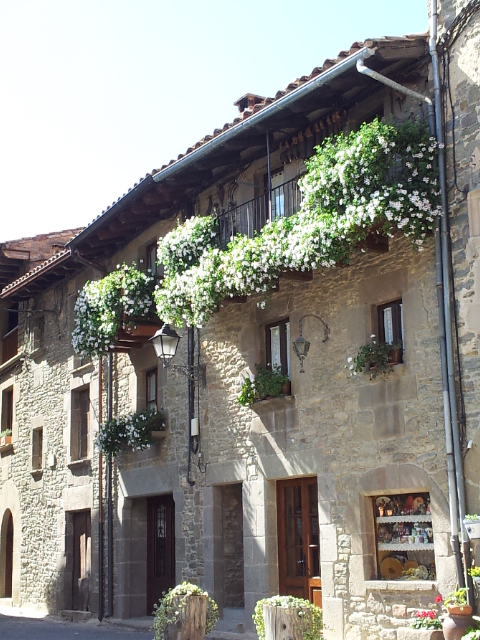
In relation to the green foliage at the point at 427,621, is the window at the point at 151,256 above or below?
above

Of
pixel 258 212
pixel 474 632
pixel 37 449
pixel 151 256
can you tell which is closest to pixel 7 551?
pixel 37 449

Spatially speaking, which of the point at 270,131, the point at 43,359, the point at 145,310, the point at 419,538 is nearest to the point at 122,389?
the point at 145,310

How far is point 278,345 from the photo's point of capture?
13062mm

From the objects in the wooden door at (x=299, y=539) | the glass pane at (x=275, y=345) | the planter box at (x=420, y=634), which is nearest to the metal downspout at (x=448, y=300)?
the planter box at (x=420, y=634)

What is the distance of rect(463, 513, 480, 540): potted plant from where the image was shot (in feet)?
30.5

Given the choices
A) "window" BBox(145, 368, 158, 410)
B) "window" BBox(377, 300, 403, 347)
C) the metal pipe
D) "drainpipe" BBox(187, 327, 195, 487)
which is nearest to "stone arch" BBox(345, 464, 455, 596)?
"window" BBox(377, 300, 403, 347)

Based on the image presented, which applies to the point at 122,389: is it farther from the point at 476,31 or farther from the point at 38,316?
the point at 476,31

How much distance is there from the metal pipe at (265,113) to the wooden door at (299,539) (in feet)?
15.9

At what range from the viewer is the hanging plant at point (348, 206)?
33.2ft

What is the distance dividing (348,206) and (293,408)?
3.21 metres

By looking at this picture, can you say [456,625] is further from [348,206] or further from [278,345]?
[278,345]

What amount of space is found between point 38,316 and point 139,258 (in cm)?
506

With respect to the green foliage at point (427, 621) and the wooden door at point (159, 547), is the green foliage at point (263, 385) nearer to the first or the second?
the wooden door at point (159, 547)

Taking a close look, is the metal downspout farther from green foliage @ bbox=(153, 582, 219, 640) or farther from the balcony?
the balcony
